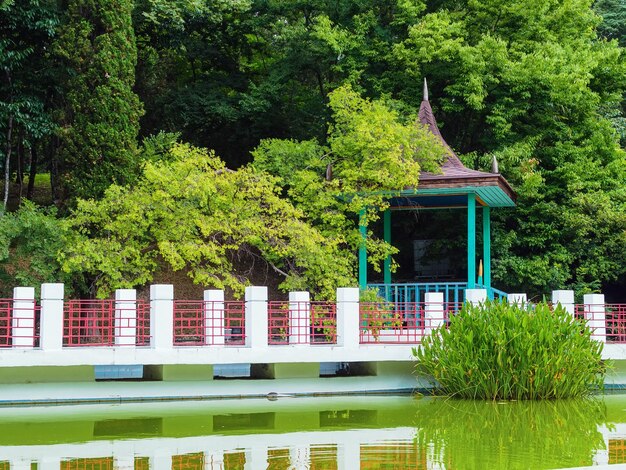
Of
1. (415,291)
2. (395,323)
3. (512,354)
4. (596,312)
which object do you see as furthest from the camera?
(415,291)

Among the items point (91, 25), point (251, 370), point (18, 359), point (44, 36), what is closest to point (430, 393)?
point (251, 370)

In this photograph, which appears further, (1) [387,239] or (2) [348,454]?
(1) [387,239]

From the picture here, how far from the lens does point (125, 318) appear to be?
16.8 metres

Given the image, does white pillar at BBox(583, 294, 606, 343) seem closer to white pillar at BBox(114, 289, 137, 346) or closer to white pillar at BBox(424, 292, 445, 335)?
white pillar at BBox(424, 292, 445, 335)

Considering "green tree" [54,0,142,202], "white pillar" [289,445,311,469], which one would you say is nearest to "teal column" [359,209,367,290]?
"green tree" [54,0,142,202]

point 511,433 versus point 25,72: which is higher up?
point 25,72

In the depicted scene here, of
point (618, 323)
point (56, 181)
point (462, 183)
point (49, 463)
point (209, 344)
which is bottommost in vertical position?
point (49, 463)

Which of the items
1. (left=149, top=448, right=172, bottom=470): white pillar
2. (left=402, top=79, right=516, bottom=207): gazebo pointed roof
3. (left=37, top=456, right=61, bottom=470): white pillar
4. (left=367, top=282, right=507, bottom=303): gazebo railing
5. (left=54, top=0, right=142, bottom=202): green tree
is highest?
(left=54, top=0, right=142, bottom=202): green tree

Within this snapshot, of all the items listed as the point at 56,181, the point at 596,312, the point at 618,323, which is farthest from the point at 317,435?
the point at 56,181

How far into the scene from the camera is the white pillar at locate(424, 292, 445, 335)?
1830 centimetres

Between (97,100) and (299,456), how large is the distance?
14.0m

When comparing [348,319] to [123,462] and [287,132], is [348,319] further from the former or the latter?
[287,132]

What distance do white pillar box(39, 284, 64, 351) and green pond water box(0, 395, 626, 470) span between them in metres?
1.09

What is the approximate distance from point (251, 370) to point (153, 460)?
24.4 ft
